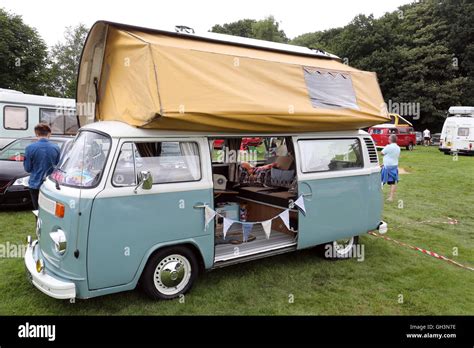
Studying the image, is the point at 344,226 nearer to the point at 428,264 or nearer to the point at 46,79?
the point at 428,264

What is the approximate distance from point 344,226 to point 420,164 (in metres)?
17.0

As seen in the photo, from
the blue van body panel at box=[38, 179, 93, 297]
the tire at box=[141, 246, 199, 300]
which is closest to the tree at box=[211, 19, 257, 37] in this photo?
the tire at box=[141, 246, 199, 300]

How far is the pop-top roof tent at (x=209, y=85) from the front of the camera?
4457 millimetres

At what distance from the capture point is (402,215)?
10039 mm

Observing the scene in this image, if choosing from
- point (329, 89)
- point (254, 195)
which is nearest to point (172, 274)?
point (254, 195)

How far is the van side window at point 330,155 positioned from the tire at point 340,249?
4.18 feet

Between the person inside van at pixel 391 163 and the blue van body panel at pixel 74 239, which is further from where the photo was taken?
the person inside van at pixel 391 163

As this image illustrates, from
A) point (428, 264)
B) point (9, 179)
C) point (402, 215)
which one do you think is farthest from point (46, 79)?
point (428, 264)

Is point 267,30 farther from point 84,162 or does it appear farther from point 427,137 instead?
A: point 84,162

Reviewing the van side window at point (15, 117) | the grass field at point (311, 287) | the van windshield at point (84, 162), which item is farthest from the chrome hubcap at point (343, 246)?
the van side window at point (15, 117)

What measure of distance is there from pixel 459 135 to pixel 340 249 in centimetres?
2482

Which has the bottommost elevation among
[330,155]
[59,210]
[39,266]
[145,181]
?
[39,266]

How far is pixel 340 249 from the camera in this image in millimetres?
6645

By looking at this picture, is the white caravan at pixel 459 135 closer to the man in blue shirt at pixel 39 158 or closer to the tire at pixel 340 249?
the tire at pixel 340 249
